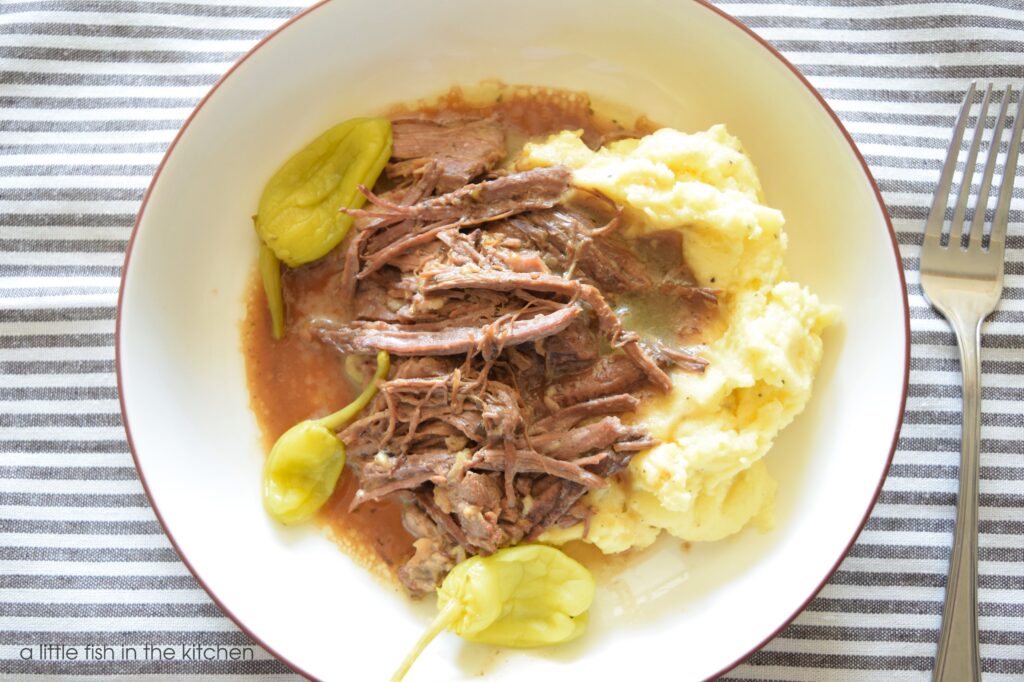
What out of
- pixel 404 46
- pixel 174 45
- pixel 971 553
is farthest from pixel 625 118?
pixel 971 553

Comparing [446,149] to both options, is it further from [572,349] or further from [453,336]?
[572,349]

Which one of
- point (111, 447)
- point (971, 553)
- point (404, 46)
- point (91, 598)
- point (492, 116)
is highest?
point (404, 46)

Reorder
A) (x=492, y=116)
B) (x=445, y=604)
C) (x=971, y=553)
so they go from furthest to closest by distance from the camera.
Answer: (x=492, y=116), (x=971, y=553), (x=445, y=604)

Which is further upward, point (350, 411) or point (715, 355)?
point (715, 355)

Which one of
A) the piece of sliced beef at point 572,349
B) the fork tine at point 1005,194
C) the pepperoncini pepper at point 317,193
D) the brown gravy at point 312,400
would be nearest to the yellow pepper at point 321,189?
the pepperoncini pepper at point 317,193

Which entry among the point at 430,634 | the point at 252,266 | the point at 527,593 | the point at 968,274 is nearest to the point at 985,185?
the point at 968,274

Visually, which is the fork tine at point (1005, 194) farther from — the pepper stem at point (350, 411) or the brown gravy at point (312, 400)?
the brown gravy at point (312, 400)

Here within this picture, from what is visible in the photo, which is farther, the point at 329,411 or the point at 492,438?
the point at 329,411

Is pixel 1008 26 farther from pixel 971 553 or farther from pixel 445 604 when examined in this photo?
pixel 445 604
